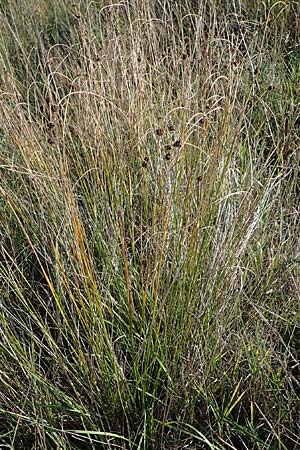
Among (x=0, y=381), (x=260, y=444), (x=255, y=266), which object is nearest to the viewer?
(x=260, y=444)

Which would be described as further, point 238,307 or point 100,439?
point 238,307

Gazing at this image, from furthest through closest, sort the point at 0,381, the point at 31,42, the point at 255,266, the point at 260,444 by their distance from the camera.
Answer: the point at 31,42, the point at 255,266, the point at 0,381, the point at 260,444

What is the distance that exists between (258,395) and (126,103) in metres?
1.21

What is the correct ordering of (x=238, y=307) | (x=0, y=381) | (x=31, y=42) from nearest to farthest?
(x=0, y=381)
(x=238, y=307)
(x=31, y=42)

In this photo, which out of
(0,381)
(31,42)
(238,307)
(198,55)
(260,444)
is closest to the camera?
(260,444)

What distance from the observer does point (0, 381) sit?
158 cm

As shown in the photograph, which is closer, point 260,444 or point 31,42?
point 260,444

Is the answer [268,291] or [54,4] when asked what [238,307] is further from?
[54,4]

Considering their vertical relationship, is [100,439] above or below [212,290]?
below

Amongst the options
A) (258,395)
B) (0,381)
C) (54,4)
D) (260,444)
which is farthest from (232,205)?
(54,4)

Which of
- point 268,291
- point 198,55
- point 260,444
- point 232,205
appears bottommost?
point 260,444

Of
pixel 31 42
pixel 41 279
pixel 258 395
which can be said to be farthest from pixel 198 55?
pixel 31 42

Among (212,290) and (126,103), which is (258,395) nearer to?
(212,290)

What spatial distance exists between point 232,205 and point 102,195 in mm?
391
